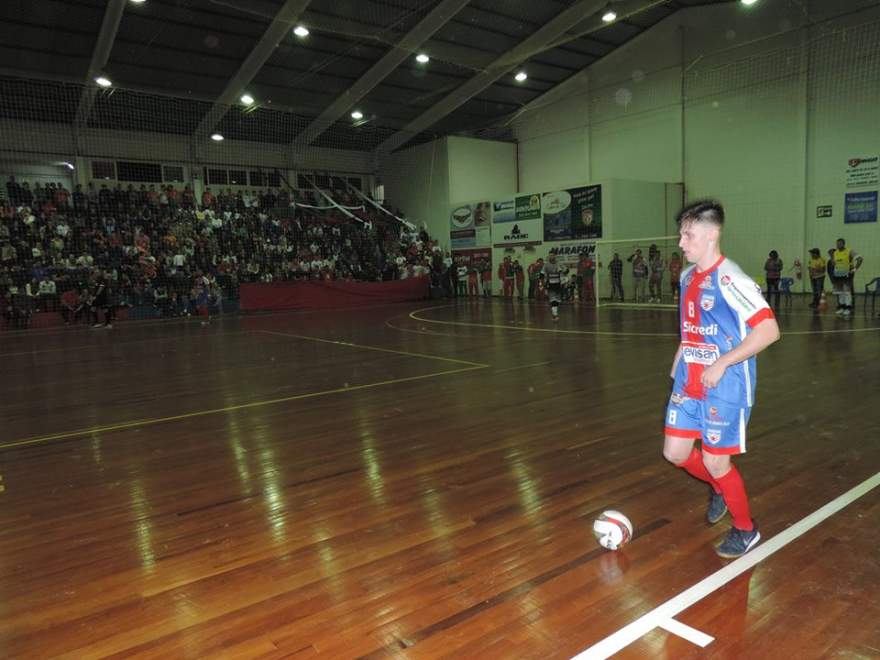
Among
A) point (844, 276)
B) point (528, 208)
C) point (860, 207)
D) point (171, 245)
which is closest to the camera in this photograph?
point (844, 276)

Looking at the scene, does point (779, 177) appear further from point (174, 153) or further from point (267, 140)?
point (174, 153)

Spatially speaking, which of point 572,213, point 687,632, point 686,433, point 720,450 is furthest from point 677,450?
point 572,213

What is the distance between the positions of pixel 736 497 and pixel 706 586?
0.49m

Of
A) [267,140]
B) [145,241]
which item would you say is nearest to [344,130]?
[267,140]

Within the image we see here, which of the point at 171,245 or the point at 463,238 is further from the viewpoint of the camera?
the point at 463,238

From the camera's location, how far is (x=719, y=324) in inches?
109

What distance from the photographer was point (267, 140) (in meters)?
26.4

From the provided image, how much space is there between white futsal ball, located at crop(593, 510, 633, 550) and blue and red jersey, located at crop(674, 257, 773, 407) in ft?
2.40

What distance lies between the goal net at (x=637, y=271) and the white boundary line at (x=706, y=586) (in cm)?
1617

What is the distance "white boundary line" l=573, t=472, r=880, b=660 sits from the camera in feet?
7.52

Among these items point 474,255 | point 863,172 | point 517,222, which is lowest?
point 474,255

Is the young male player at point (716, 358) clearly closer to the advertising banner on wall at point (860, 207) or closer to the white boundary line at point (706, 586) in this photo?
the white boundary line at point (706, 586)

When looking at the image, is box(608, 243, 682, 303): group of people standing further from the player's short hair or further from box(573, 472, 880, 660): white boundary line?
the player's short hair

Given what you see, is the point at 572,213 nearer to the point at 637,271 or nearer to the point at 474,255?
the point at 637,271
